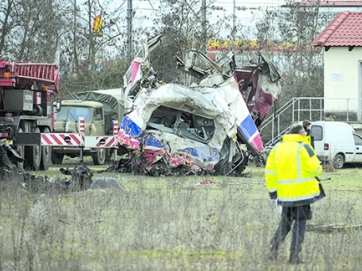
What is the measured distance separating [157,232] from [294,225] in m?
1.90

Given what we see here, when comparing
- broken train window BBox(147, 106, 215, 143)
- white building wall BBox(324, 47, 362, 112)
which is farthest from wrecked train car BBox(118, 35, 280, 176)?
white building wall BBox(324, 47, 362, 112)

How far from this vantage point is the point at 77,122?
1163 inches

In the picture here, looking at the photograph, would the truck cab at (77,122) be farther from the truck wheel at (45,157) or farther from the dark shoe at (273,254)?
the dark shoe at (273,254)

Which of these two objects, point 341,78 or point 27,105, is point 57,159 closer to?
point 27,105

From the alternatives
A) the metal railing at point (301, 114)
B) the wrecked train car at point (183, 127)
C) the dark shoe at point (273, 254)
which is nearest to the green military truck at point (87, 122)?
the wrecked train car at point (183, 127)

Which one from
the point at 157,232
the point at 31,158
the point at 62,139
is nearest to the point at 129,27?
the point at 62,139

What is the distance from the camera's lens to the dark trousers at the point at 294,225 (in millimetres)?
9594

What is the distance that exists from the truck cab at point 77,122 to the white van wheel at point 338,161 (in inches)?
287

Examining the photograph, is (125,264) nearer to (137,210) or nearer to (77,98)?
(137,210)

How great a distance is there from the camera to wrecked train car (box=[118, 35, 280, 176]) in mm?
21531

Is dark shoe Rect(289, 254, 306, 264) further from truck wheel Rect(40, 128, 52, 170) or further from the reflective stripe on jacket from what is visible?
truck wheel Rect(40, 128, 52, 170)

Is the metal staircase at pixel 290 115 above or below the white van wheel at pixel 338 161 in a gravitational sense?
above

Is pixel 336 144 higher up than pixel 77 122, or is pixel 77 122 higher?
pixel 77 122

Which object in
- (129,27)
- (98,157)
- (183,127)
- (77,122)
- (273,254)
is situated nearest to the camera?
(273,254)
